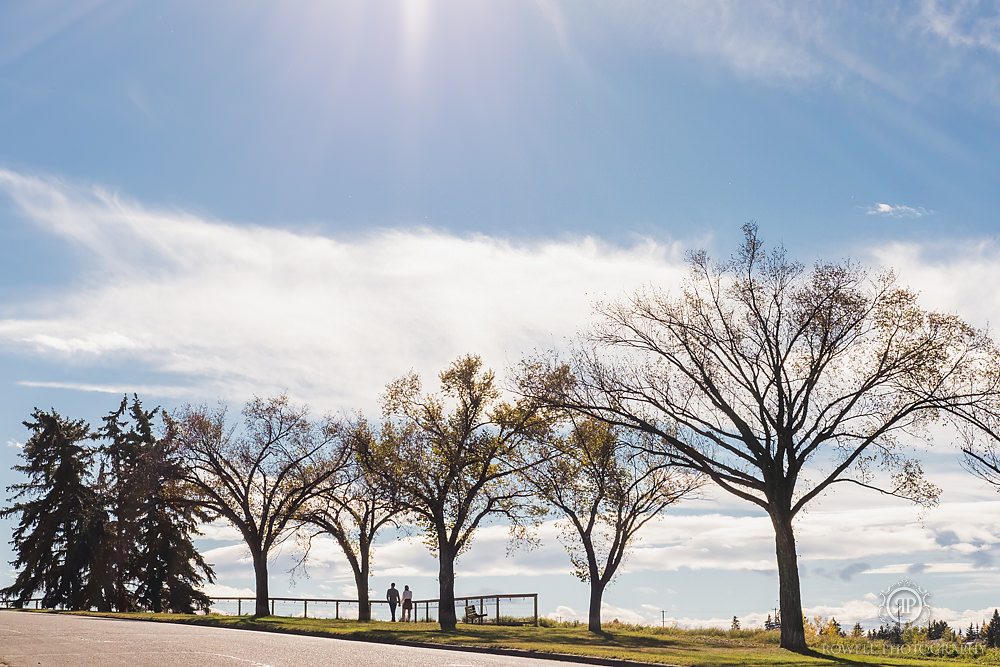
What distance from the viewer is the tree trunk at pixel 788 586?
2652cm

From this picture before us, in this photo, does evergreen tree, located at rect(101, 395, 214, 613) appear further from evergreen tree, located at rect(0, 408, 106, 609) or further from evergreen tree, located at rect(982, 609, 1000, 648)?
evergreen tree, located at rect(982, 609, 1000, 648)

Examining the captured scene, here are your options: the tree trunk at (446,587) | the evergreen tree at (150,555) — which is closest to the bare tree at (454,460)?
the tree trunk at (446,587)

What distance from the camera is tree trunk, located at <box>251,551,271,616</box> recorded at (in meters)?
40.9

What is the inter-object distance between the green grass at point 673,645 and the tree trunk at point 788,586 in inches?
22.9

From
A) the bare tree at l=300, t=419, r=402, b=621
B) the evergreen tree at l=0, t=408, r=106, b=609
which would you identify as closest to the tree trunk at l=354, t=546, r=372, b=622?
the bare tree at l=300, t=419, r=402, b=621

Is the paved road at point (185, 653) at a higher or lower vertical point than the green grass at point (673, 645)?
higher

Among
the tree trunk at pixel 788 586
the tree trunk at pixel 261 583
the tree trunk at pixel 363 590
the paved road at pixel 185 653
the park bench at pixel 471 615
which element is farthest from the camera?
the tree trunk at pixel 363 590

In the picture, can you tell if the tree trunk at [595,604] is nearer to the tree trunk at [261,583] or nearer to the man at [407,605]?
the man at [407,605]

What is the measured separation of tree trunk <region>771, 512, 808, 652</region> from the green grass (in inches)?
22.9

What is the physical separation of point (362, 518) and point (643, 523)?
1581 centimetres

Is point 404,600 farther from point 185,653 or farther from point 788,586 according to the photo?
point 185,653

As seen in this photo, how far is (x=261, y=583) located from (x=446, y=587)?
12.1 meters

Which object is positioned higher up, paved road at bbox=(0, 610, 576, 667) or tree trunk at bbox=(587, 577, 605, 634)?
paved road at bbox=(0, 610, 576, 667)

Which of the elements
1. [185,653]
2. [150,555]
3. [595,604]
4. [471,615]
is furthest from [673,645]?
[150,555]
